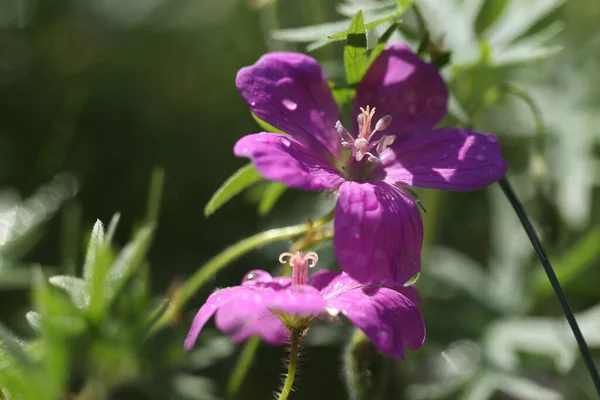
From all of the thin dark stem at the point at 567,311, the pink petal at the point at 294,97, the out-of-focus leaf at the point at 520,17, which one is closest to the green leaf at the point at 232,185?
the pink petal at the point at 294,97

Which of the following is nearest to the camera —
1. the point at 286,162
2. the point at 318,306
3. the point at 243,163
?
the point at 318,306

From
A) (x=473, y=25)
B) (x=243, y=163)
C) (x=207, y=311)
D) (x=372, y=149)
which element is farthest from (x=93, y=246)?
(x=243, y=163)

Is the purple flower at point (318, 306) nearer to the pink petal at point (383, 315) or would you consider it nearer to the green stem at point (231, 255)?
the pink petal at point (383, 315)

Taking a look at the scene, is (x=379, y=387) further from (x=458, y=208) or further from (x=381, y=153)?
(x=458, y=208)

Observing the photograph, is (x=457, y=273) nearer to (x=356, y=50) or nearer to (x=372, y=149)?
(x=372, y=149)

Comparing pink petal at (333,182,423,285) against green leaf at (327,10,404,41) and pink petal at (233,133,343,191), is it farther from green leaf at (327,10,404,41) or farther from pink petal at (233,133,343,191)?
green leaf at (327,10,404,41)

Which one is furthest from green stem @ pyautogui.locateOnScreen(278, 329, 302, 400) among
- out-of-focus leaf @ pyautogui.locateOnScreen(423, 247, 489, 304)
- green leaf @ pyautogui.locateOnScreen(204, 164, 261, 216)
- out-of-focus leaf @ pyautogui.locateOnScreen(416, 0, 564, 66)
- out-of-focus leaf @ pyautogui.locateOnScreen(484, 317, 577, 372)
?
out-of-focus leaf @ pyautogui.locateOnScreen(423, 247, 489, 304)

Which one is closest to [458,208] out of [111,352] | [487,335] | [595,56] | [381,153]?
[487,335]

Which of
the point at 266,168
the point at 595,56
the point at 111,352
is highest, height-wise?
the point at 266,168
